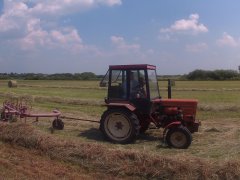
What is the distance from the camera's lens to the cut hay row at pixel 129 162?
24.0 feet

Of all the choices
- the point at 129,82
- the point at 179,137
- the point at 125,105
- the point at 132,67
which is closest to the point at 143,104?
the point at 125,105

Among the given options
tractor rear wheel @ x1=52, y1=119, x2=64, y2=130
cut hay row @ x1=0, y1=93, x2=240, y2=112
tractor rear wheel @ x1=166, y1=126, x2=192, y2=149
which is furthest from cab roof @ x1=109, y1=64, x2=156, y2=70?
cut hay row @ x1=0, y1=93, x2=240, y2=112

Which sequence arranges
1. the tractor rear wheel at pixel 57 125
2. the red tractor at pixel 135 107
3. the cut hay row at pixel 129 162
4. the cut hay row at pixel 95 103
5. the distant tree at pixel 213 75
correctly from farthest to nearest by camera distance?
1. the distant tree at pixel 213 75
2. the cut hay row at pixel 95 103
3. the tractor rear wheel at pixel 57 125
4. the red tractor at pixel 135 107
5. the cut hay row at pixel 129 162

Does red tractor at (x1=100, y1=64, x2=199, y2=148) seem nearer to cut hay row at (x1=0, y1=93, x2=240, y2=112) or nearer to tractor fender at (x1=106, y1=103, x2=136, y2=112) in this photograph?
tractor fender at (x1=106, y1=103, x2=136, y2=112)

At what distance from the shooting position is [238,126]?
12.6 m

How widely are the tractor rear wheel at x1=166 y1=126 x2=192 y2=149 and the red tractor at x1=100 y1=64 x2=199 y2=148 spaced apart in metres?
0.43

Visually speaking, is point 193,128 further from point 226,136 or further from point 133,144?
point 133,144

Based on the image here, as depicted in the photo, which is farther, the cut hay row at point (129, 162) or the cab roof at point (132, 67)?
the cab roof at point (132, 67)

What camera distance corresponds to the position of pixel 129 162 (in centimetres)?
806

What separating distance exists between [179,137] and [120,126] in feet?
5.33

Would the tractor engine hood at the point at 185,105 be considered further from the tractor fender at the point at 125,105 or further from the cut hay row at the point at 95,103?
the cut hay row at the point at 95,103

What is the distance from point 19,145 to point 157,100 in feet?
11.9

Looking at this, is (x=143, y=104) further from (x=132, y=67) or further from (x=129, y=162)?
(x=129, y=162)

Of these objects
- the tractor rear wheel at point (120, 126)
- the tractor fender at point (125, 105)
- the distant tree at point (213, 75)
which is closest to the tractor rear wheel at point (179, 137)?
the tractor rear wheel at point (120, 126)
